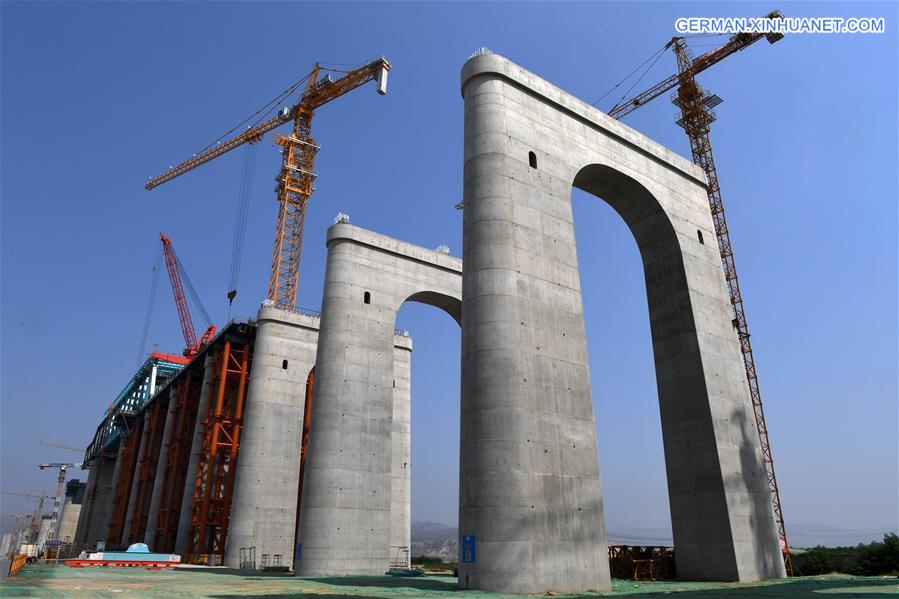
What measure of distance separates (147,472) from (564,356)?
6690 centimetres

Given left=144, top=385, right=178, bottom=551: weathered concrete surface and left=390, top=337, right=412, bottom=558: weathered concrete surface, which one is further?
left=144, top=385, right=178, bottom=551: weathered concrete surface

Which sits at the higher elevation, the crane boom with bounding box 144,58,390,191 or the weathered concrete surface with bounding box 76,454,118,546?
the crane boom with bounding box 144,58,390,191

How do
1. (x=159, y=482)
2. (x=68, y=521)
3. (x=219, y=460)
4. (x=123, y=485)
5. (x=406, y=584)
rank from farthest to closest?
1. (x=68, y=521)
2. (x=123, y=485)
3. (x=159, y=482)
4. (x=219, y=460)
5. (x=406, y=584)

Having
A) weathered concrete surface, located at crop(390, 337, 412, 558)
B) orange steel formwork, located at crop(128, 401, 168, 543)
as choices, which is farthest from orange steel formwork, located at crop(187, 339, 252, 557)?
orange steel formwork, located at crop(128, 401, 168, 543)

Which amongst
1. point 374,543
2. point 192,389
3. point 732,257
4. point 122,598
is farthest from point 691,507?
point 192,389

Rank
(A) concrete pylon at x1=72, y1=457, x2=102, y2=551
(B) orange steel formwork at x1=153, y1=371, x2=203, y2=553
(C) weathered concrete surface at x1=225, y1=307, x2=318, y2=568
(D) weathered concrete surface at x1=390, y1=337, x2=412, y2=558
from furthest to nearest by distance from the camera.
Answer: (A) concrete pylon at x1=72, y1=457, x2=102, y2=551 < (B) orange steel formwork at x1=153, y1=371, x2=203, y2=553 < (D) weathered concrete surface at x1=390, y1=337, x2=412, y2=558 < (C) weathered concrete surface at x1=225, y1=307, x2=318, y2=568

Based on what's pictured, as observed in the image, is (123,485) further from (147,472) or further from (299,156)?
(299,156)

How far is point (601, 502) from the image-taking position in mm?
21328

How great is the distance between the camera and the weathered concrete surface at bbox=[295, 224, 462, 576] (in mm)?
32219

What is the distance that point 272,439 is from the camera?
145 feet

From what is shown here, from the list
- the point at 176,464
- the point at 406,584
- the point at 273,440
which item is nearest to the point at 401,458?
the point at 273,440

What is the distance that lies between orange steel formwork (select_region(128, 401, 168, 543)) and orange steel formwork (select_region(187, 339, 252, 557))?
2160cm

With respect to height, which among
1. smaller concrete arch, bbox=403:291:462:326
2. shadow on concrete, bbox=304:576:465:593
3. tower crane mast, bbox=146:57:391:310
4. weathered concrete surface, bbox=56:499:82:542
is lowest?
shadow on concrete, bbox=304:576:465:593

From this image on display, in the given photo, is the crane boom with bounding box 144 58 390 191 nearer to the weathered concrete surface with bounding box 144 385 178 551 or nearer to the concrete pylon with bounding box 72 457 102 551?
the weathered concrete surface with bounding box 144 385 178 551
